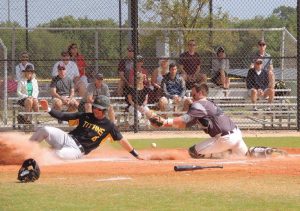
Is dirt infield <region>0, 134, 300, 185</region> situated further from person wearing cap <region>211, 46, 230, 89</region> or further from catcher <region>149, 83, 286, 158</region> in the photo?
person wearing cap <region>211, 46, 230, 89</region>

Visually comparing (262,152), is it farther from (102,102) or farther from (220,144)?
(102,102)

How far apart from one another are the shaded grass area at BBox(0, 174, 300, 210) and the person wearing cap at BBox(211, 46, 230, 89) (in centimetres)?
1070

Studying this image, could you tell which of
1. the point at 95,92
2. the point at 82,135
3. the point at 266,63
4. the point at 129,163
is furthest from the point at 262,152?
the point at 266,63

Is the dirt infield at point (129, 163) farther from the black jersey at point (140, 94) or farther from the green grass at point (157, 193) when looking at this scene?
the black jersey at point (140, 94)

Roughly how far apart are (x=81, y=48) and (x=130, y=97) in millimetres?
4148

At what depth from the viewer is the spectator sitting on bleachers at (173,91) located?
19.9 metres

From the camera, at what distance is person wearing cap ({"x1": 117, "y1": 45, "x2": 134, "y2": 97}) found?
2033 cm

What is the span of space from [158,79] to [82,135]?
7.60m

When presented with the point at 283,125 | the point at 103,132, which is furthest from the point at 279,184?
the point at 283,125

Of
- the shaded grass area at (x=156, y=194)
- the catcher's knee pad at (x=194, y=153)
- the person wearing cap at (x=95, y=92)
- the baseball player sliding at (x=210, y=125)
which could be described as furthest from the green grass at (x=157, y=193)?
the person wearing cap at (x=95, y=92)

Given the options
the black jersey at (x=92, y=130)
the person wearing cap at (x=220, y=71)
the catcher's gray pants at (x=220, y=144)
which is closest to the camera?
the black jersey at (x=92, y=130)

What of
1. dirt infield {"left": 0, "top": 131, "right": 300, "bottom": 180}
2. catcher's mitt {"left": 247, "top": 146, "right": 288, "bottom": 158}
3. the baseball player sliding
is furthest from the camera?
catcher's mitt {"left": 247, "top": 146, "right": 288, "bottom": 158}

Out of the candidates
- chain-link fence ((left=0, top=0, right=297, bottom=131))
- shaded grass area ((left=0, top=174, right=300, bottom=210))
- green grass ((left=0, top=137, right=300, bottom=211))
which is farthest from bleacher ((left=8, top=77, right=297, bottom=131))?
shaded grass area ((left=0, top=174, right=300, bottom=210))

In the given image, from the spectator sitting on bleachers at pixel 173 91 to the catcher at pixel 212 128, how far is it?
6006mm
